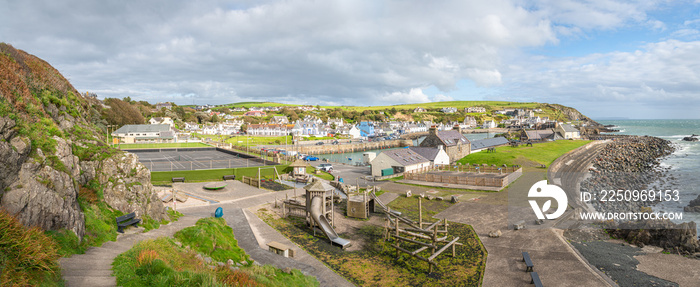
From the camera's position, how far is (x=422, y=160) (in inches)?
1996

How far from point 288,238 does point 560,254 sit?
50.6 feet

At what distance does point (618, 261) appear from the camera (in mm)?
18078

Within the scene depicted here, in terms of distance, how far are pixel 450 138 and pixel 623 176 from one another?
2660cm

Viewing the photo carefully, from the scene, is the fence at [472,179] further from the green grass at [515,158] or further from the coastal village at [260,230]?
the green grass at [515,158]

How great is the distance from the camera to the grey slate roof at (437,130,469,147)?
2378 inches

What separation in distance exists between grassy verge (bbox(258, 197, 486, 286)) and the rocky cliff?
29.4ft

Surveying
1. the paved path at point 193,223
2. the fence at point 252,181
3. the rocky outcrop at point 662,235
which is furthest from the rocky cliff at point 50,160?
the rocky outcrop at point 662,235

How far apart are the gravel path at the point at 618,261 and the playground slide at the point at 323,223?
13.5 metres

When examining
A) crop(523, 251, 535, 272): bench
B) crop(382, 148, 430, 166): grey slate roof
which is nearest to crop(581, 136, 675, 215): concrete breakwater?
crop(523, 251, 535, 272): bench

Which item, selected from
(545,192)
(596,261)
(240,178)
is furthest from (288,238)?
(545,192)

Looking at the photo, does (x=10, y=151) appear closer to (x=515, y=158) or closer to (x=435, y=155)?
(x=435, y=155)

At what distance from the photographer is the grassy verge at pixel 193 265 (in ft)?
30.6

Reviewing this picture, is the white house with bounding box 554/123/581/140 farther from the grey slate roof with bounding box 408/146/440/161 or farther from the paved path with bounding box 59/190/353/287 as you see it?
the paved path with bounding box 59/190/353/287

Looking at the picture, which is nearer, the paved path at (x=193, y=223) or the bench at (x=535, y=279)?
the paved path at (x=193, y=223)
